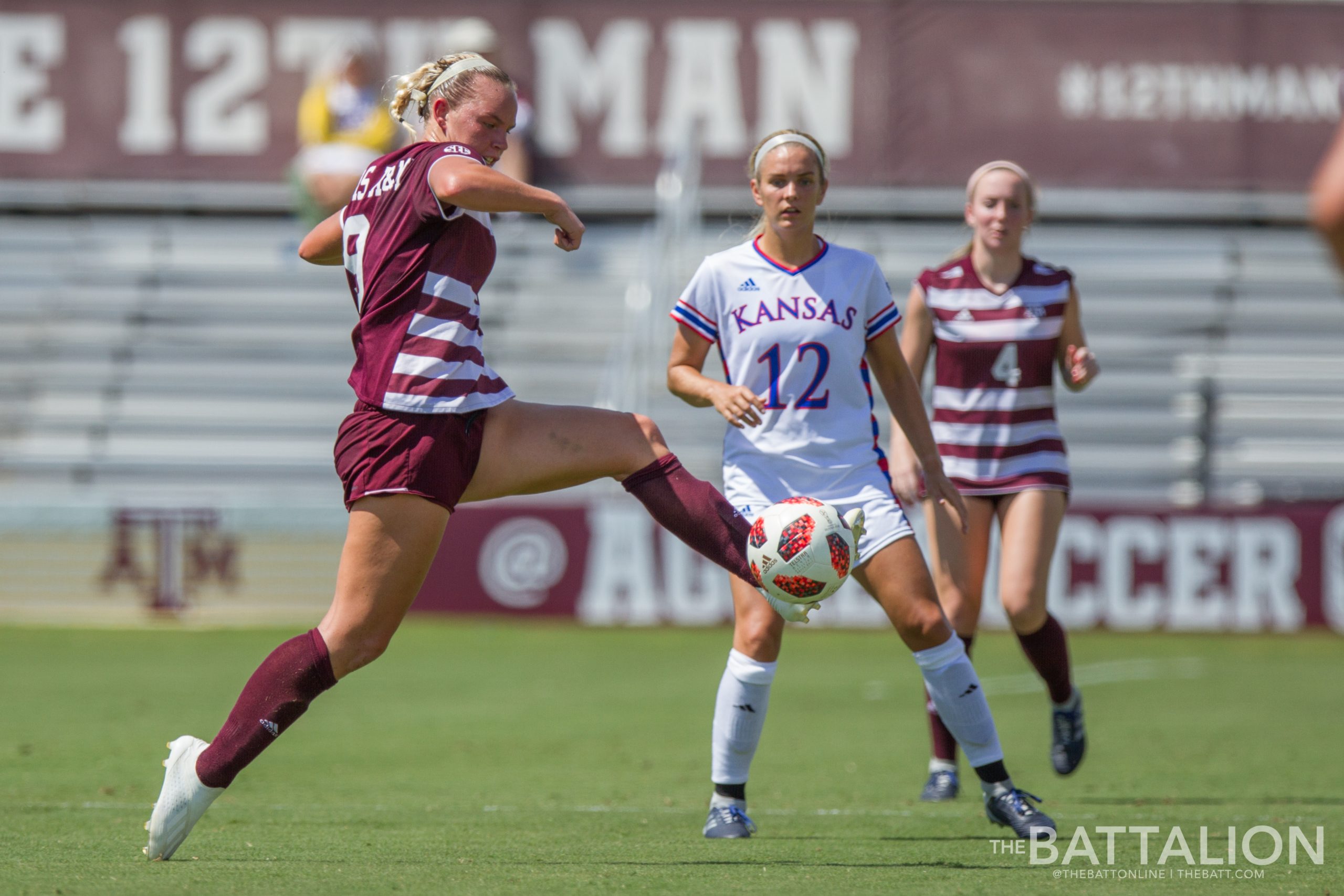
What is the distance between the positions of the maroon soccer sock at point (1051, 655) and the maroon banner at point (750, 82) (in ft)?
37.3

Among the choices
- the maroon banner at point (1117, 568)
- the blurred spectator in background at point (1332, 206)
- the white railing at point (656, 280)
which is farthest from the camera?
the white railing at point (656, 280)

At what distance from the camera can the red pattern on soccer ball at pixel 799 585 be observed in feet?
15.1

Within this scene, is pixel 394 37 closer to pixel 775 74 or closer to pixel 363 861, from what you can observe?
pixel 775 74

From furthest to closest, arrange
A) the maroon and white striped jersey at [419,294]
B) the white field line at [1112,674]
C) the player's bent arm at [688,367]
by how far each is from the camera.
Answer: the white field line at [1112,674]
the player's bent arm at [688,367]
the maroon and white striped jersey at [419,294]

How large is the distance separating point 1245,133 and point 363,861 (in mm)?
15037

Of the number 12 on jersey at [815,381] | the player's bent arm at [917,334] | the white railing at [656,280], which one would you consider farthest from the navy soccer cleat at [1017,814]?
the white railing at [656,280]

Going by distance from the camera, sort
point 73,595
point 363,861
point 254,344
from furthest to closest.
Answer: point 254,344
point 73,595
point 363,861

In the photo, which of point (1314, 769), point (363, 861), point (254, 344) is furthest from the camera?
point (254, 344)

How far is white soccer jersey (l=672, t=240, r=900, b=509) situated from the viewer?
5285mm

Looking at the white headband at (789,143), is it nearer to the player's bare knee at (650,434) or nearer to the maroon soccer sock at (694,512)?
the player's bare knee at (650,434)

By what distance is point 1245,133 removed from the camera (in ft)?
56.3

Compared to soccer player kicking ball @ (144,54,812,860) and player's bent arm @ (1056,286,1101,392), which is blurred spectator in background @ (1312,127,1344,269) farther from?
player's bent arm @ (1056,286,1101,392)

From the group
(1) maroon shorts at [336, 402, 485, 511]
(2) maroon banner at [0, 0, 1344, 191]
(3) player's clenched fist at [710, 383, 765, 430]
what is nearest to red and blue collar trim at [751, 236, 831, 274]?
(3) player's clenched fist at [710, 383, 765, 430]

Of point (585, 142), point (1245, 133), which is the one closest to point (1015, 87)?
point (1245, 133)
